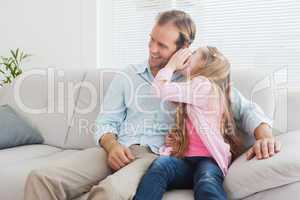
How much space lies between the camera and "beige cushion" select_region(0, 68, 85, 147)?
224 cm

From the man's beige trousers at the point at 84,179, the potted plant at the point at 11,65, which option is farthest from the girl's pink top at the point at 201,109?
the potted plant at the point at 11,65

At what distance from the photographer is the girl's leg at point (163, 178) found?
4.26 feet

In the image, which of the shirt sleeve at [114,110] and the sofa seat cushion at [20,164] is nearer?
the sofa seat cushion at [20,164]

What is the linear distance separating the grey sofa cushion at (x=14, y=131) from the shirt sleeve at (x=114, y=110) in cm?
62

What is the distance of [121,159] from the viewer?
151 cm

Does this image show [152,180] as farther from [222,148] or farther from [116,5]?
[116,5]

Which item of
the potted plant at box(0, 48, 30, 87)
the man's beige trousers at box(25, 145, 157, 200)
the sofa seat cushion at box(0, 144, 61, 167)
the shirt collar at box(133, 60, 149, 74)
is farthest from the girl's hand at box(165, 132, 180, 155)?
the potted plant at box(0, 48, 30, 87)

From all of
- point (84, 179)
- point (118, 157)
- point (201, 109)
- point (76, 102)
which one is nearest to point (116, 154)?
point (118, 157)

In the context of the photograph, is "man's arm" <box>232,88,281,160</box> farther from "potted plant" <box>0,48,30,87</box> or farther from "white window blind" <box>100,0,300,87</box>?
"potted plant" <box>0,48,30,87</box>

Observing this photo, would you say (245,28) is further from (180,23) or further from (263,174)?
(263,174)

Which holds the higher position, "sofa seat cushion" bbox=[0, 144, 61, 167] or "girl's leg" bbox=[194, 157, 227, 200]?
"girl's leg" bbox=[194, 157, 227, 200]

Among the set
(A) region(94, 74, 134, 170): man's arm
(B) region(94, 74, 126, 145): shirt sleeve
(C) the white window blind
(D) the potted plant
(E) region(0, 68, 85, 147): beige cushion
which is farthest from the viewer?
(D) the potted plant

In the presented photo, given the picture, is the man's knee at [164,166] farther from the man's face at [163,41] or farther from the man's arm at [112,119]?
the man's face at [163,41]

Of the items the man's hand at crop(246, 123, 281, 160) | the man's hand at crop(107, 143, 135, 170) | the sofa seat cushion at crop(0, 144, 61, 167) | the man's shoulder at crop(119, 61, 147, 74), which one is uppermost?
the man's shoulder at crop(119, 61, 147, 74)
